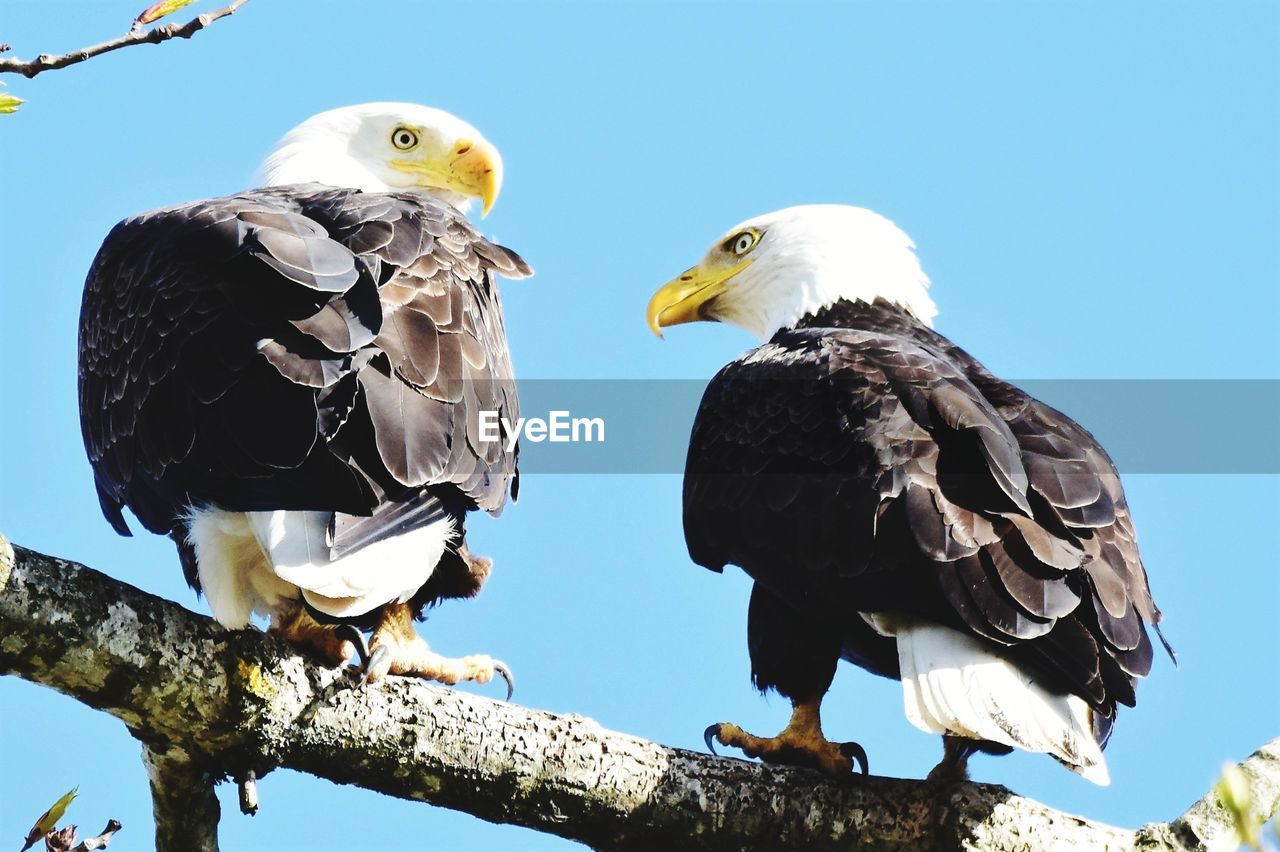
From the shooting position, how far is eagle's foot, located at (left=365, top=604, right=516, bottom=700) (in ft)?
15.6

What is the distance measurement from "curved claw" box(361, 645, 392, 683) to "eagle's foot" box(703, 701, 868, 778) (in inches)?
52.1

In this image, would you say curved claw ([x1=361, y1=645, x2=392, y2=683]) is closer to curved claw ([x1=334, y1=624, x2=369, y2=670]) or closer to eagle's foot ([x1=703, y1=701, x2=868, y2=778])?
curved claw ([x1=334, y1=624, x2=369, y2=670])

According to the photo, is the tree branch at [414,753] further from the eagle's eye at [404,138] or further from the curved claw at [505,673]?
the eagle's eye at [404,138]

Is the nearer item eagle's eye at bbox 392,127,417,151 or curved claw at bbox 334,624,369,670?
curved claw at bbox 334,624,369,670

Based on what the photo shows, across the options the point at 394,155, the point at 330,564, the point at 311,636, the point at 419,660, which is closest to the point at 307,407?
the point at 330,564

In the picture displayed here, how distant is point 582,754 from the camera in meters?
4.25

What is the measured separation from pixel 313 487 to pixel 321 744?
27.0 inches

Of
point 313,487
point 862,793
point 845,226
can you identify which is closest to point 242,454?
point 313,487

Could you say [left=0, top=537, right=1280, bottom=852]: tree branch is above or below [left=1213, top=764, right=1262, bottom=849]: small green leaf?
above

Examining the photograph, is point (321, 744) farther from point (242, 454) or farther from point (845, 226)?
point (845, 226)

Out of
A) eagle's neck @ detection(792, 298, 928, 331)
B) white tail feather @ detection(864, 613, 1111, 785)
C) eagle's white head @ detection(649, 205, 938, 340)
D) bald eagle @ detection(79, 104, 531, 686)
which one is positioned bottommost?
white tail feather @ detection(864, 613, 1111, 785)

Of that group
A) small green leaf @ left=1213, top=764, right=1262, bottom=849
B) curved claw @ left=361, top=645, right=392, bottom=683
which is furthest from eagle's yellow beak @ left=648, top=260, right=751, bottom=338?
small green leaf @ left=1213, top=764, right=1262, bottom=849

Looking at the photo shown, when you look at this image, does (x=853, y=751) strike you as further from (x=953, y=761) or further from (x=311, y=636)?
(x=311, y=636)

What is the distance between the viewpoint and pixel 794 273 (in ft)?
24.1
